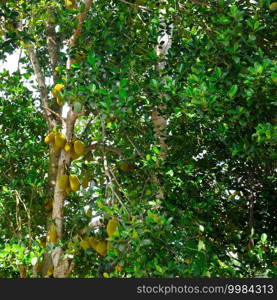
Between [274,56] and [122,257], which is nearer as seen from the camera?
[122,257]

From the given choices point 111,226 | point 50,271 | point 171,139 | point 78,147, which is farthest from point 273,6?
point 50,271

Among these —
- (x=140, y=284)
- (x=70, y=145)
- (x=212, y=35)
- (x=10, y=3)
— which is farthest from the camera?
(x=70, y=145)

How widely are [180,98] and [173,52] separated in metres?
0.62

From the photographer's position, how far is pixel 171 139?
333cm

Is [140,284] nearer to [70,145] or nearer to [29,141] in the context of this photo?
[70,145]

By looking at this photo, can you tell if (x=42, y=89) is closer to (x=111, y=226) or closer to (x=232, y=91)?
(x=111, y=226)

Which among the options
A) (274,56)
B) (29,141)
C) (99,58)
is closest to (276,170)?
(274,56)

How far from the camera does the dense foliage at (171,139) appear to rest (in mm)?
2535

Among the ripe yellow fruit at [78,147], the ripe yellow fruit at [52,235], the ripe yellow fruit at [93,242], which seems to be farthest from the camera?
the ripe yellow fruit at [78,147]

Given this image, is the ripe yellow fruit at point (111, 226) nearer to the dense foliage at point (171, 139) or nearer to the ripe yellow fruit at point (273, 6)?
the dense foliage at point (171, 139)

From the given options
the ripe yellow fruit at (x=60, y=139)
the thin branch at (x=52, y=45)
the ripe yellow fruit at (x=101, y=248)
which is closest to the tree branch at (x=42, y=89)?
the thin branch at (x=52, y=45)

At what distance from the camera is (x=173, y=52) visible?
11.0 ft

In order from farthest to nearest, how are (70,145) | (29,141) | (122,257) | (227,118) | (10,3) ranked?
(29,141) → (70,145) → (10,3) → (227,118) → (122,257)

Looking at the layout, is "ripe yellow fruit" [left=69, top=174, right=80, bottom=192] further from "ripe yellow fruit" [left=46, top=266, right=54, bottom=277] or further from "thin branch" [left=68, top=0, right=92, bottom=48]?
"thin branch" [left=68, top=0, right=92, bottom=48]
